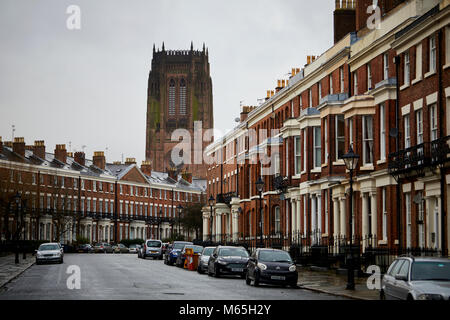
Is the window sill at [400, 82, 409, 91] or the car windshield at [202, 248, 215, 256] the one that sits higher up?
the window sill at [400, 82, 409, 91]

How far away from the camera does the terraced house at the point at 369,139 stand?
32594 mm

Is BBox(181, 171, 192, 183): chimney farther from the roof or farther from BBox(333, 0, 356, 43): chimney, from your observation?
BBox(333, 0, 356, 43): chimney

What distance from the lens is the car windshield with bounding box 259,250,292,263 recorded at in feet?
104

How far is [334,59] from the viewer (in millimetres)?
46031

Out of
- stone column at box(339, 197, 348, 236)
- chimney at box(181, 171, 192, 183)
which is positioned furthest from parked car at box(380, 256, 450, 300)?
chimney at box(181, 171, 192, 183)

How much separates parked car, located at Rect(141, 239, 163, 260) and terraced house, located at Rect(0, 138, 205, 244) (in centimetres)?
1870

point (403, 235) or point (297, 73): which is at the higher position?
point (297, 73)

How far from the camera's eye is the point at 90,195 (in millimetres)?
126188

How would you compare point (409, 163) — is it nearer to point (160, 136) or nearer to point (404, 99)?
point (404, 99)

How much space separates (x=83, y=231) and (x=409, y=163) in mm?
96795

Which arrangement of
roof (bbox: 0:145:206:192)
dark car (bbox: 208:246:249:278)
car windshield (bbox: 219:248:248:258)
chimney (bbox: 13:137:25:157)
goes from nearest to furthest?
dark car (bbox: 208:246:249:278) → car windshield (bbox: 219:248:248:258) → roof (bbox: 0:145:206:192) → chimney (bbox: 13:137:25:157)

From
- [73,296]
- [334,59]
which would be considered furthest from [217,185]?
[73,296]

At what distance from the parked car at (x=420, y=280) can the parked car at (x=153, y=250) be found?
5347cm
